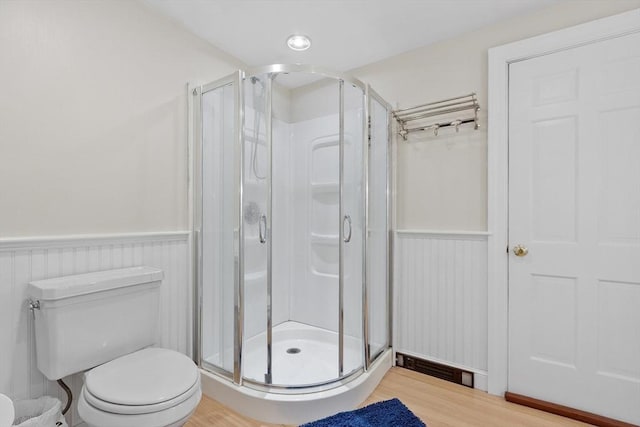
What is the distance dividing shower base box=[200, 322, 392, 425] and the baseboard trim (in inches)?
30.3

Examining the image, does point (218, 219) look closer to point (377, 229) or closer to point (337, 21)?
point (377, 229)

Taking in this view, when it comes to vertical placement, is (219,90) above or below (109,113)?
above

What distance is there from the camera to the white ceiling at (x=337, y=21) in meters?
1.80

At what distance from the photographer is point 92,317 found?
1.43 meters

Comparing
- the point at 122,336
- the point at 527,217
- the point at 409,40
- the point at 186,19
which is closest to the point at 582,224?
the point at 527,217

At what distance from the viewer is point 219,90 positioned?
1.92 metres

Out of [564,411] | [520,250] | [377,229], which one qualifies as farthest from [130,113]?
[564,411]

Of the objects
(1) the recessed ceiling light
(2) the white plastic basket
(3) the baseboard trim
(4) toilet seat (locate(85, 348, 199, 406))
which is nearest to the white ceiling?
(1) the recessed ceiling light

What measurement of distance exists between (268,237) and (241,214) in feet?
0.69

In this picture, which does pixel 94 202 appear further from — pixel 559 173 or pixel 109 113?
pixel 559 173

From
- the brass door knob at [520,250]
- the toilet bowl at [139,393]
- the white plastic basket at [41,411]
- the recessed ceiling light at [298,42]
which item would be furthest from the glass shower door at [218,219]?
the brass door knob at [520,250]

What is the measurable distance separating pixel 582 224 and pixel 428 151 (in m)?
0.94

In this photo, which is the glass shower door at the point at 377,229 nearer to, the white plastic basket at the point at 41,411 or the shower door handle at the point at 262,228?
A: the shower door handle at the point at 262,228

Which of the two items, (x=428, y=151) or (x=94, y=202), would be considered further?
(x=428, y=151)
